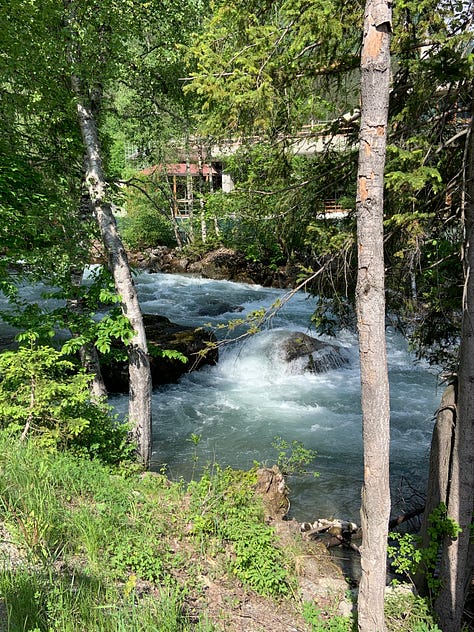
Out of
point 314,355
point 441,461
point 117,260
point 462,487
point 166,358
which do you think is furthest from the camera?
point 314,355

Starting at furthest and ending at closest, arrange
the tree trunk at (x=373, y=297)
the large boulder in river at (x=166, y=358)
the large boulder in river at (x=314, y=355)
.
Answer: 1. the large boulder in river at (x=314, y=355)
2. the large boulder in river at (x=166, y=358)
3. the tree trunk at (x=373, y=297)

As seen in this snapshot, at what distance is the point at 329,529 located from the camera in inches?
271

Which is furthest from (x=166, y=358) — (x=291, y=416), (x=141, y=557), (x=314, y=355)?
(x=141, y=557)

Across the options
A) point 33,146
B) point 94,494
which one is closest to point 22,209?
point 33,146

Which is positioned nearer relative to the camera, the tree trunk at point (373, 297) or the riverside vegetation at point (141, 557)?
the tree trunk at point (373, 297)

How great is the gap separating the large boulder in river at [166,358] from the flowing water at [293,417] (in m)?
0.34

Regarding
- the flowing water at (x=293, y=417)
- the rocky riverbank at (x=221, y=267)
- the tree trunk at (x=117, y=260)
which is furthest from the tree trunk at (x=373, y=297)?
the rocky riverbank at (x=221, y=267)

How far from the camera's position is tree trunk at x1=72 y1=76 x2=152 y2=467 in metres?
7.45

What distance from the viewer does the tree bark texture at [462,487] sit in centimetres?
473

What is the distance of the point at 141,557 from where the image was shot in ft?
14.1

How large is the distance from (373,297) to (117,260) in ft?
16.6

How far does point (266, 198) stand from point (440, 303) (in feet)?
8.67

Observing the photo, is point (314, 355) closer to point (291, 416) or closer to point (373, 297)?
point (291, 416)

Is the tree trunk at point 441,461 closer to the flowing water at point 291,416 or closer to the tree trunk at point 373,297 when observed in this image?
the tree trunk at point 373,297
